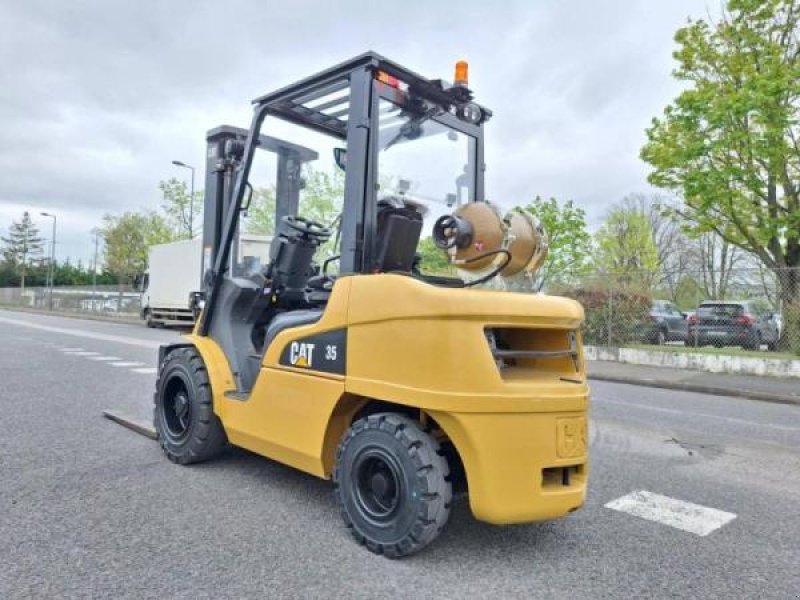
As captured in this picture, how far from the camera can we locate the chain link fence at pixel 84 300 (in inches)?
1403

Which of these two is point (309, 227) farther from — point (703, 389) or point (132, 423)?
point (703, 389)

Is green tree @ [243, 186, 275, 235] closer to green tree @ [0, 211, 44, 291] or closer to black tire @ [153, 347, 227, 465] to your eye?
black tire @ [153, 347, 227, 465]

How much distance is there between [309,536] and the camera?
3.50 meters

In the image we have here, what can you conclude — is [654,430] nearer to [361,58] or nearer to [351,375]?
[351,375]

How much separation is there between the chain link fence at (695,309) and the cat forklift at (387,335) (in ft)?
40.1

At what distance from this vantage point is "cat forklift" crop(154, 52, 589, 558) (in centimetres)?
315

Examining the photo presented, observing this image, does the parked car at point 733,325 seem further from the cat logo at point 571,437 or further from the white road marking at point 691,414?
the cat logo at point 571,437

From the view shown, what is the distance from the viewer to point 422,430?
328 centimetres

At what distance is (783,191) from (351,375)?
1741 cm

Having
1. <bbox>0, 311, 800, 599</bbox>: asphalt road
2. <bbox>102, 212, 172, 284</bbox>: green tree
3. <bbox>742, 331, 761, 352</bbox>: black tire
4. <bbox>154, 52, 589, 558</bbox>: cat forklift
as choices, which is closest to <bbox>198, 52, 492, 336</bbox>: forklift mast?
<bbox>154, 52, 589, 558</bbox>: cat forklift

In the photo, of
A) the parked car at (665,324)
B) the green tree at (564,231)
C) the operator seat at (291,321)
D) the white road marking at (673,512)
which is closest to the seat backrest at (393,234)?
the operator seat at (291,321)

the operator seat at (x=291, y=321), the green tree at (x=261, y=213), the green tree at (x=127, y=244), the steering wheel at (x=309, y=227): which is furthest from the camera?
the green tree at (x=127, y=244)

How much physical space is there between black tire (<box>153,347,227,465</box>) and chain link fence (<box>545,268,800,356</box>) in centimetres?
1316

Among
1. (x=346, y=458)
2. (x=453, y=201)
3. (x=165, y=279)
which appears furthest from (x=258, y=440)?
(x=165, y=279)
